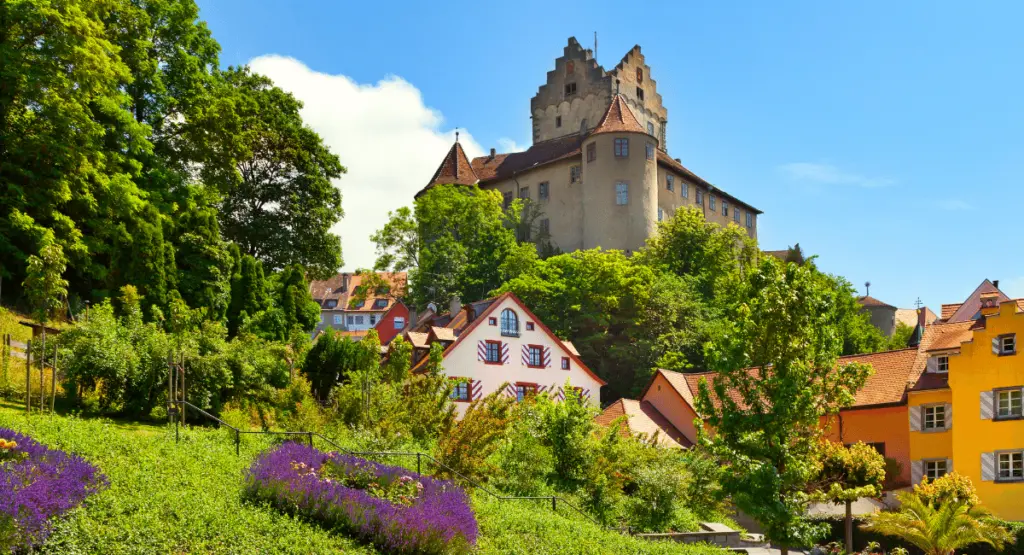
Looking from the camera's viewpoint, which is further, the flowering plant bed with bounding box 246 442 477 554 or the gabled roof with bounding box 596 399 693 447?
the gabled roof with bounding box 596 399 693 447

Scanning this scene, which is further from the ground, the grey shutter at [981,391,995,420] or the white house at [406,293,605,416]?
the white house at [406,293,605,416]

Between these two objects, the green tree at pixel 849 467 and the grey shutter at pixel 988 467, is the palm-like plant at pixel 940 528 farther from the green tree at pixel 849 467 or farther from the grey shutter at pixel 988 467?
the grey shutter at pixel 988 467

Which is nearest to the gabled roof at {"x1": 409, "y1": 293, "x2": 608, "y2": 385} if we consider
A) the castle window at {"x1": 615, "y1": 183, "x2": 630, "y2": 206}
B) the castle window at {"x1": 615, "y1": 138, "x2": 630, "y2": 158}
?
the castle window at {"x1": 615, "y1": 183, "x2": 630, "y2": 206}

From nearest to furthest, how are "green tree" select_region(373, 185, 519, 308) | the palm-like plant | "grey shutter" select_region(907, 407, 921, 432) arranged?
the palm-like plant
"grey shutter" select_region(907, 407, 921, 432)
"green tree" select_region(373, 185, 519, 308)

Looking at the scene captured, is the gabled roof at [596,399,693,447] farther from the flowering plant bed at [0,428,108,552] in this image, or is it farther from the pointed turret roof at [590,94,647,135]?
the pointed turret roof at [590,94,647,135]

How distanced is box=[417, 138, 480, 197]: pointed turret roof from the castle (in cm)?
11

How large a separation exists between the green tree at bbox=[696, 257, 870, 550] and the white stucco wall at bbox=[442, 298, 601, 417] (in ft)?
68.4

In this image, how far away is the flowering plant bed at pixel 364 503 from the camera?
15.5 m

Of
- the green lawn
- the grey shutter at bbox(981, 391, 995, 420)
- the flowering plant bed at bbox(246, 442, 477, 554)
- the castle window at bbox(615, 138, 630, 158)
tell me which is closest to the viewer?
the green lawn

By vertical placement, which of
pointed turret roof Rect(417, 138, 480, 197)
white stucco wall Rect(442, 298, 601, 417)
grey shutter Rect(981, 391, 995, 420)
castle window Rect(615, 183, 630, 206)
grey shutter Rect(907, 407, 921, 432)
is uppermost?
pointed turret roof Rect(417, 138, 480, 197)

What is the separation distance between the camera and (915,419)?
37.8 m

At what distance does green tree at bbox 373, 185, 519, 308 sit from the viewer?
68.1 metres

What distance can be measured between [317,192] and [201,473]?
32.8 meters

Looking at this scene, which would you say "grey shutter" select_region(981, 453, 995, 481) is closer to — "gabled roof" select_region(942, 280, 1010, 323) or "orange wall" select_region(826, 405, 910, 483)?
"orange wall" select_region(826, 405, 910, 483)
